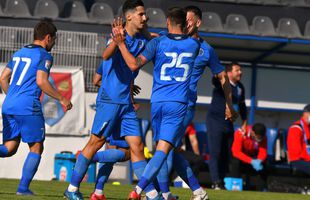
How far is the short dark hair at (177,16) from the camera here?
8.10m

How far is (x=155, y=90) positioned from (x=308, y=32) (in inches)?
412

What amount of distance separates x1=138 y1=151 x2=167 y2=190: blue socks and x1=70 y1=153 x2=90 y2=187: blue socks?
676mm

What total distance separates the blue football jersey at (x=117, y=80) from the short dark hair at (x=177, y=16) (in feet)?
1.67

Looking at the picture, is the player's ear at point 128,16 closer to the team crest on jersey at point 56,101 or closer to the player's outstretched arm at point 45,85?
the player's outstretched arm at point 45,85

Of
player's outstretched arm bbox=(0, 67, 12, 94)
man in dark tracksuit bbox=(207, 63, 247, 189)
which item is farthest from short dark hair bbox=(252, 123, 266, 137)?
player's outstretched arm bbox=(0, 67, 12, 94)

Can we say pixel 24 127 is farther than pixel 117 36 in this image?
Yes

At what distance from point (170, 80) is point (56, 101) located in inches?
320

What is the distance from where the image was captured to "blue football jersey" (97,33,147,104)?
833cm

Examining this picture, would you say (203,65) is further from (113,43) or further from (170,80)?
(113,43)

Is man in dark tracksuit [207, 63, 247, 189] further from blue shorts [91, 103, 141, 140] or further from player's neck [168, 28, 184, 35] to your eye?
player's neck [168, 28, 184, 35]

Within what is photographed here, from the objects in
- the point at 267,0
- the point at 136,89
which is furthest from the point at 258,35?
the point at 136,89

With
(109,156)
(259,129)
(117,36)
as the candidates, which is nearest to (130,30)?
(117,36)

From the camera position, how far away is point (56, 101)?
1598 cm

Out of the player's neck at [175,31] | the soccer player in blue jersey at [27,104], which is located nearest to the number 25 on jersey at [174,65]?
the player's neck at [175,31]
